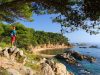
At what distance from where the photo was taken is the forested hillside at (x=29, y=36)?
73625 mm

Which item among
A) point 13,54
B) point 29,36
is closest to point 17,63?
point 13,54

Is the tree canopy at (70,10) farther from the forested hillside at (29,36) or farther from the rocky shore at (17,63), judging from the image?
the forested hillside at (29,36)

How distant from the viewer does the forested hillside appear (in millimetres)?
73625

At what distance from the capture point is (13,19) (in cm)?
2978

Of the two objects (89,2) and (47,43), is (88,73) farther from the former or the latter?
(47,43)

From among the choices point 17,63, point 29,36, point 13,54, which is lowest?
point 29,36

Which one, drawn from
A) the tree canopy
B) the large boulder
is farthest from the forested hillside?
the tree canopy

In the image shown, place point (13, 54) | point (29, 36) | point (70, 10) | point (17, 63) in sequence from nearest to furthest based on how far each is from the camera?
point (70, 10)
point (17, 63)
point (13, 54)
point (29, 36)

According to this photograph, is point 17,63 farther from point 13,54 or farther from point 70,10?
point 70,10

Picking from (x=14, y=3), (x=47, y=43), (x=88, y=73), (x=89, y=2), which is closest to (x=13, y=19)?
(x=14, y=3)

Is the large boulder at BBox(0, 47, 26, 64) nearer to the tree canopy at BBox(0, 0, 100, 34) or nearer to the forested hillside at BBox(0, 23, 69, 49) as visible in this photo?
the tree canopy at BBox(0, 0, 100, 34)

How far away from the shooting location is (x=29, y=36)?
9038 centimetres

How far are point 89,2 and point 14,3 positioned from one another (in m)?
4.65

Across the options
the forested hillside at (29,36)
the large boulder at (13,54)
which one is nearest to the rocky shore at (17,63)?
the large boulder at (13,54)
